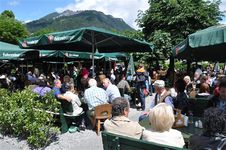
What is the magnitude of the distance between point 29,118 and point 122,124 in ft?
11.6

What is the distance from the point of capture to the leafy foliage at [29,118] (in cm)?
767

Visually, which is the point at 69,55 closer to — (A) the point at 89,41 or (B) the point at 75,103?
(A) the point at 89,41

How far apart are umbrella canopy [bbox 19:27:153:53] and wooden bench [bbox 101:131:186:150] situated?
5.95 m

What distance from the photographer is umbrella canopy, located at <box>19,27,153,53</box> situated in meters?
10.2

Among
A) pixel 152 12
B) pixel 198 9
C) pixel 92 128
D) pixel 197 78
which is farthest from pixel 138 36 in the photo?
pixel 92 128

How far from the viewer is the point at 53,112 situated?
8.67 m

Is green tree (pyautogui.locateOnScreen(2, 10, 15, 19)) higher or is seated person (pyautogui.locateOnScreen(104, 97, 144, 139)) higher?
green tree (pyautogui.locateOnScreen(2, 10, 15, 19))

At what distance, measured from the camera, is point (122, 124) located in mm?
5043

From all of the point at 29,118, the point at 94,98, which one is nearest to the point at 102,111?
the point at 94,98

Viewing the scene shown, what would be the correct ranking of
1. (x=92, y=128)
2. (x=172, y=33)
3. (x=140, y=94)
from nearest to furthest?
(x=92, y=128) → (x=140, y=94) → (x=172, y=33)

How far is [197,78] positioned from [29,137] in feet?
29.1

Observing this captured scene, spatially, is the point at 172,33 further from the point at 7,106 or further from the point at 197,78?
the point at 7,106

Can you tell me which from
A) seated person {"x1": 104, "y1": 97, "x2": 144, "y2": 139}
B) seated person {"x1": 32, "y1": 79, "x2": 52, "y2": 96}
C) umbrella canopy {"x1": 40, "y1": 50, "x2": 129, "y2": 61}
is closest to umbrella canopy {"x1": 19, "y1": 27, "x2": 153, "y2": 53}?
seated person {"x1": 32, "y1": 79, "x2": 52, "y2": 96}

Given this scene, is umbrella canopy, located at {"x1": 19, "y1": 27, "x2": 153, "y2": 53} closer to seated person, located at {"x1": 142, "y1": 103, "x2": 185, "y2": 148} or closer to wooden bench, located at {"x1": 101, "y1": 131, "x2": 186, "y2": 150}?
wooden bench, located at {"x1": 101, "y1": 131, "x2": 186, "y2": 150}
